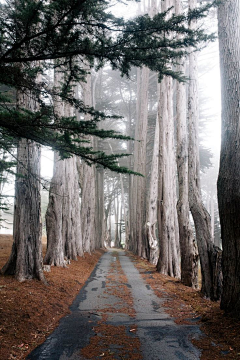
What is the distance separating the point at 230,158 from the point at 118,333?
3340mm

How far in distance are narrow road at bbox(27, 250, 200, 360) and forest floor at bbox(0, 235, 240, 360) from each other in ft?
0.57

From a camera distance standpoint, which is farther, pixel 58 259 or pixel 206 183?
pixel 206 183

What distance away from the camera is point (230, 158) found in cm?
507

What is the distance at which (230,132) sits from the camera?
5133mm

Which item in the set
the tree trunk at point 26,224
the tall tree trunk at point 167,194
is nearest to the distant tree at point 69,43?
the tree trunk at point 26,224

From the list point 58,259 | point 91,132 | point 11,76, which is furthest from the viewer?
point 58,259

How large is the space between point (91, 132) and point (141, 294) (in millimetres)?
4837

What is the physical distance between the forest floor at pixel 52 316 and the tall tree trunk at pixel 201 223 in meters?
0.43

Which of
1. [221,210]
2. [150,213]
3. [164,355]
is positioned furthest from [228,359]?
[150,213]

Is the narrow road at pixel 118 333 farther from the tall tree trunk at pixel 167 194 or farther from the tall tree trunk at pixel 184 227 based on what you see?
the tall tree trunk at pixel 167 194

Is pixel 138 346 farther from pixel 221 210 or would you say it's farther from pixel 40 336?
pixel 221 210

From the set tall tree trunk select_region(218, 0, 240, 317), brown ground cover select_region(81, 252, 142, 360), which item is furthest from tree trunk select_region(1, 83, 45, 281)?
tall tree trunk select_region(218, 0, 240, 317)

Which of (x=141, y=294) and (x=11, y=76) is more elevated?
(x=11, y=76)

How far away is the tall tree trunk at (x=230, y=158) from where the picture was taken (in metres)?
4.93
